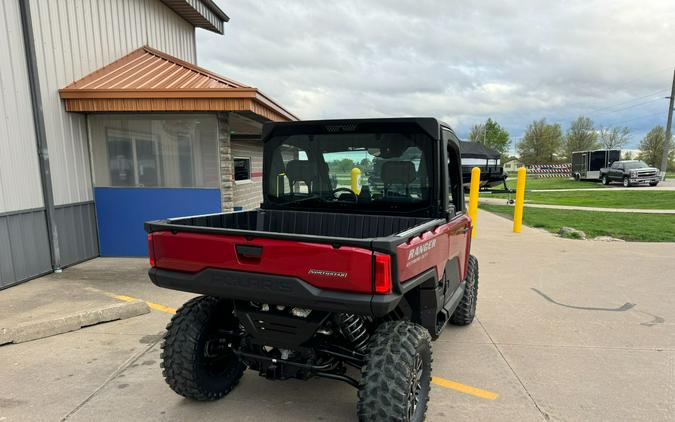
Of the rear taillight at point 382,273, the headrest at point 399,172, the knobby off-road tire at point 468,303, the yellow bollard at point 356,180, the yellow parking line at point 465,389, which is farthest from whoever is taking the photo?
the knobby off-road tire at point 468,303

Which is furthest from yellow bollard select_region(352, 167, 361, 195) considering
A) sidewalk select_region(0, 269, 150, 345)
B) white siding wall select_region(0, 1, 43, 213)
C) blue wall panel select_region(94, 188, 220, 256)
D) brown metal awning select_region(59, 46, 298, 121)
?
white siding wall select_region(0, 1, 43, 213)

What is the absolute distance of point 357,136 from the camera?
3486mm

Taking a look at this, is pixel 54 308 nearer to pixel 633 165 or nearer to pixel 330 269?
pixel 330 269

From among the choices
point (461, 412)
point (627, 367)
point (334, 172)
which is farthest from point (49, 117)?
point (627, 367)

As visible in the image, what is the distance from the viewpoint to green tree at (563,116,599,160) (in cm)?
5662

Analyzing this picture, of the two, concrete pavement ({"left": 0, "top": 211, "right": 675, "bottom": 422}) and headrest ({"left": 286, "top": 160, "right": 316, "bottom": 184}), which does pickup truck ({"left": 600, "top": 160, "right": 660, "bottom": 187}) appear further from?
headrest ({"left": 286, "top": 160, "right": 316, "bottom": 184})

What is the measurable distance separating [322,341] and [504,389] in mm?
1638

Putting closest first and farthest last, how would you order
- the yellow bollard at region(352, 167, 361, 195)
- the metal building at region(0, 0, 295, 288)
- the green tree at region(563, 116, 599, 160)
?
1. the yellow bollard at region(352, 167, 361, 195)
2. the metal building at region(0, 0, 295, 288)
3. the green tree at region(563, 116, 599, 160)

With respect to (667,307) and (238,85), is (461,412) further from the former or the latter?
(238,85)

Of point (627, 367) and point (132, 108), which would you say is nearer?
point (627, 367)

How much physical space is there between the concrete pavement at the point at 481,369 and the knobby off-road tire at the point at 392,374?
0.70 metres

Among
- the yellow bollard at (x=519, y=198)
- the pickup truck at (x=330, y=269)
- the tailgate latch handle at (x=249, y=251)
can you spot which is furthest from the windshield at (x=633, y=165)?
the tailgate latch handle at (x=249, y=251)

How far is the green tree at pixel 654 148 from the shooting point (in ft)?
149

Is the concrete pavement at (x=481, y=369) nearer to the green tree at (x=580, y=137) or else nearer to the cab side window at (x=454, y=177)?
the cab side window at (x=454, y=177)
